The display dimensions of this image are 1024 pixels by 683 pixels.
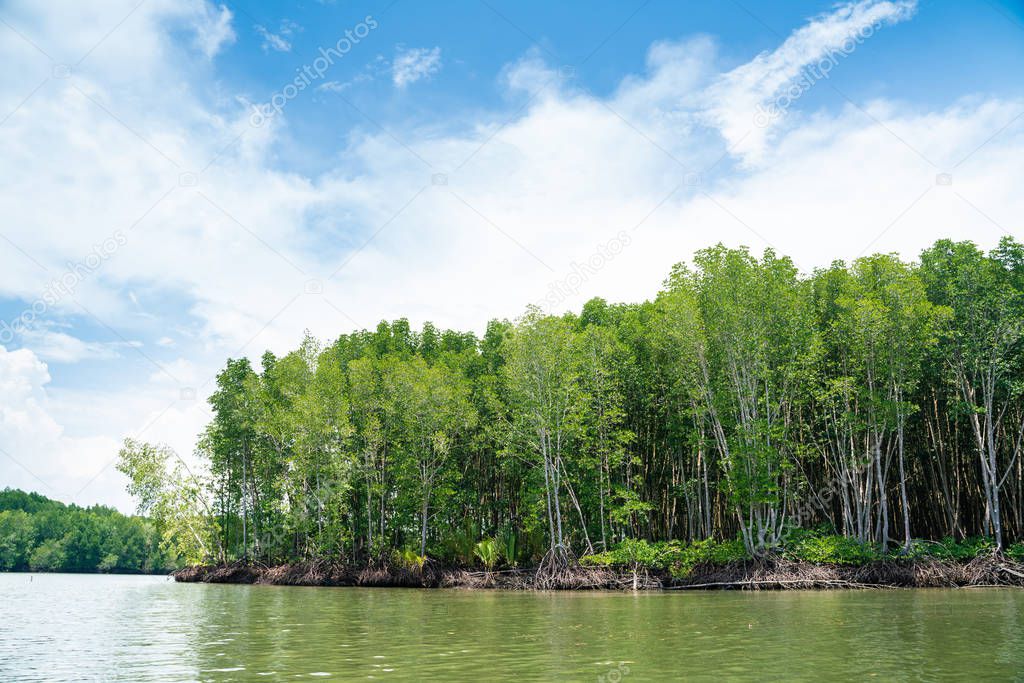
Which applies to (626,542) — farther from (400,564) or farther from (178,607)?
(178,607)

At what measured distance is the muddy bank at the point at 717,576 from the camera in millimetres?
25844

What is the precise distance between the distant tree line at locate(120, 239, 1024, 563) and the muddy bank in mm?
1060

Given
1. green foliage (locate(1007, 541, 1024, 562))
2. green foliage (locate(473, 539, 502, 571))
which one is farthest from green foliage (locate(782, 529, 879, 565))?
green foliage (locate(473, 539, 502, 571))

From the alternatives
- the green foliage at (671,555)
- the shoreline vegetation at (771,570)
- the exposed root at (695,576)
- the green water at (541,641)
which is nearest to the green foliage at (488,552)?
the shoreline vegetation at (771,570)

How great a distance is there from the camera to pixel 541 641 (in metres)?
12.4

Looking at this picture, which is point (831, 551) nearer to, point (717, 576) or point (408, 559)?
point (717, 576)

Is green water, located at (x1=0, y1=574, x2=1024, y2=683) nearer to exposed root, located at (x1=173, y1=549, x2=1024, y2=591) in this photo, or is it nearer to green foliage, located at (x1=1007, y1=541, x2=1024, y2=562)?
exposed root, located at (x1=173, y1=549, x2=1024, y2=591)

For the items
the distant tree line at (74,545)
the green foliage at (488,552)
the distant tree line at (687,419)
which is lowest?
the distant tree line at (74,545)

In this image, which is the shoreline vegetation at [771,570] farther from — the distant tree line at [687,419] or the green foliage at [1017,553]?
the distant tree line at [687,419]

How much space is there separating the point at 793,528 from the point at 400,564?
1983 centimetres

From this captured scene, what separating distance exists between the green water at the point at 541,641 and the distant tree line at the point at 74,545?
8138cm

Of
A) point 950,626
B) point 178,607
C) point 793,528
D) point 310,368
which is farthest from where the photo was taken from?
point 310,368

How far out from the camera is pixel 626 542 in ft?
99.5

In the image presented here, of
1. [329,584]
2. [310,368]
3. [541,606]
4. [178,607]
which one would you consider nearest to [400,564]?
[329,584]
